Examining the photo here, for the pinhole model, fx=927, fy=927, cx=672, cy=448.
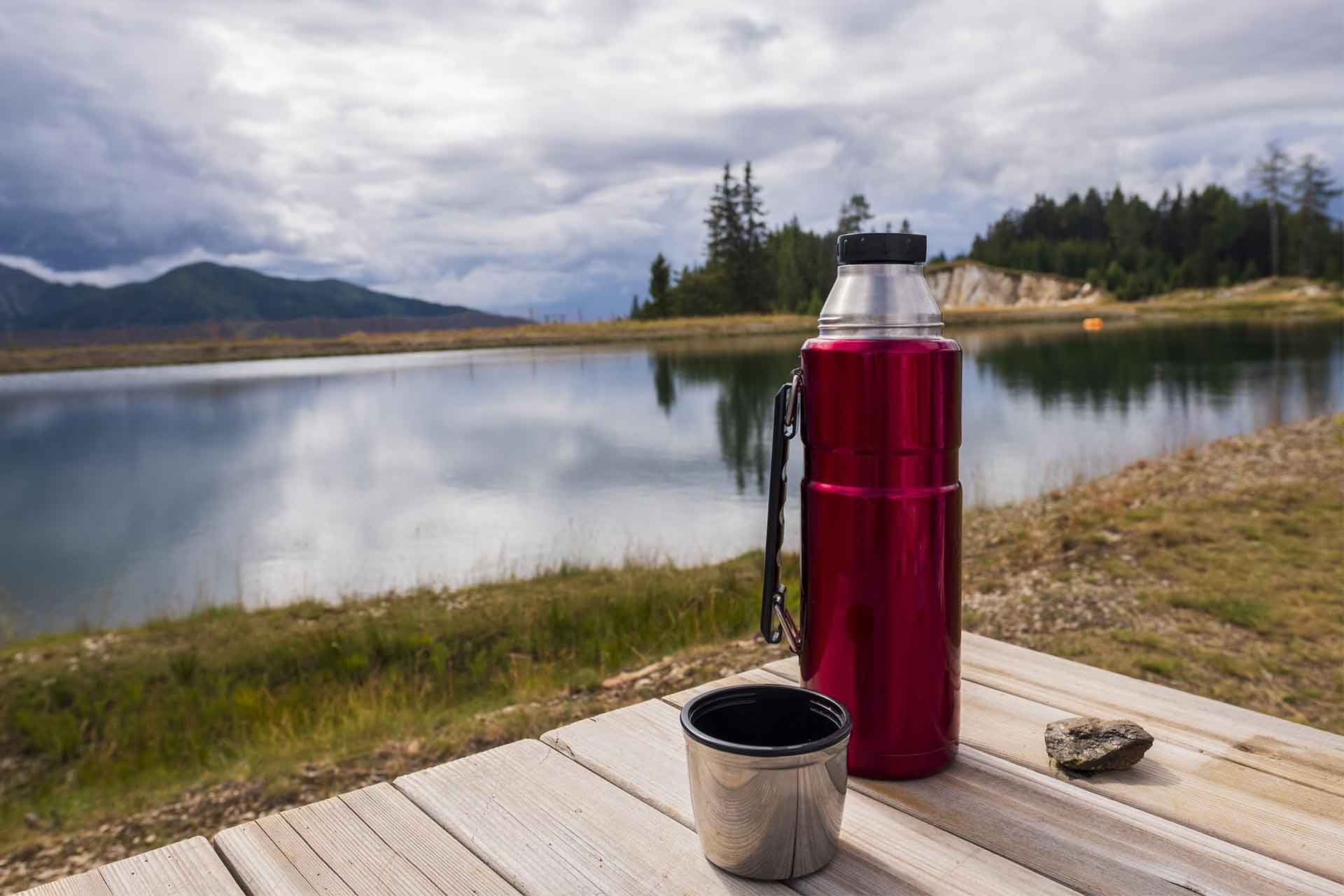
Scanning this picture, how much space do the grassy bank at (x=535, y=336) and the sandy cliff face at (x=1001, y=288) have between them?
17.2 metres

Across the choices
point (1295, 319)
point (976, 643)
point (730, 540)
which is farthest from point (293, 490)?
point (1295, 319)

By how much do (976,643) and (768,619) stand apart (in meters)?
0.88

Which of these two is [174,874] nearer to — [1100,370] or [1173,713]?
[1173,713]

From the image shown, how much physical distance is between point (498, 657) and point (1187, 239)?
93.5 metres

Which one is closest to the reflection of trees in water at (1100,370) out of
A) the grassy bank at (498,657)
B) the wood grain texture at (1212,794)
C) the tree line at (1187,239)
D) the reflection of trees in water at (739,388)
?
the reflection of trees in water at (739,388)

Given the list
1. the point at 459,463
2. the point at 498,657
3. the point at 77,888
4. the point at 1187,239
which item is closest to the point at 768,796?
Result: the point at 77,888

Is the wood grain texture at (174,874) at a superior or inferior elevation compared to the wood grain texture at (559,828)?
inferior

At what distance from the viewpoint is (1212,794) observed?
4.35 ft

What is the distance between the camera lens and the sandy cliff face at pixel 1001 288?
296 ft

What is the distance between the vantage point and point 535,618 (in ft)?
21.3

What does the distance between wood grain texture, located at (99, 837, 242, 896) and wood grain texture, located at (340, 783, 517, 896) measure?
191 mm

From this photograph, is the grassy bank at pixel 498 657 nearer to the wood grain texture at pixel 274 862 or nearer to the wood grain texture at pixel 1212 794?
the wood grain texture at pixel 274 862

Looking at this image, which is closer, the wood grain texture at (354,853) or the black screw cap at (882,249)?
the wood grain texture at (354,853)

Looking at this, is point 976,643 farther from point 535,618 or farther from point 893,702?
point 535,618
